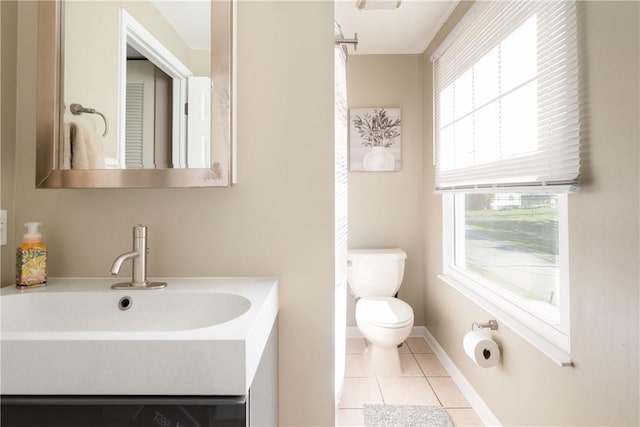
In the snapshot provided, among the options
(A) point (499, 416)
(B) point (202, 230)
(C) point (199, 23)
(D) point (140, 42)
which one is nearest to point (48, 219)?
(B) point (202, 230)

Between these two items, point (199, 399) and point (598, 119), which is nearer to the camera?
point (199, 399)

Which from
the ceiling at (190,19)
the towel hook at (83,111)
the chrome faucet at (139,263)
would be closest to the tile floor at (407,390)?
the chrome faucet at (139,263)

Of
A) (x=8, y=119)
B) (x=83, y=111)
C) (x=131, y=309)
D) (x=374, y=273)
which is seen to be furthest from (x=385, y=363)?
(x=8, y=119)

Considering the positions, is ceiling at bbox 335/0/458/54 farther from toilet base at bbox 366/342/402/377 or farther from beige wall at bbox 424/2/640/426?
toilet base at bbox 366/342/402/377

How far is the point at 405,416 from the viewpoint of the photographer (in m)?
1.98

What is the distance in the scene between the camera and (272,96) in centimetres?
123

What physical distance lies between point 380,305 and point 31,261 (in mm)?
1943

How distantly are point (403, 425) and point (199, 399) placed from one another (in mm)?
1584

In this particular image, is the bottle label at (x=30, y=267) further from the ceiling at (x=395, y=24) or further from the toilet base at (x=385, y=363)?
the ceiling at (x=395, y=24)

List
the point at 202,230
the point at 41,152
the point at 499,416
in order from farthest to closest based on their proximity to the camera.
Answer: the point at 499,416 → the point at 202,230 → the point at 41,152

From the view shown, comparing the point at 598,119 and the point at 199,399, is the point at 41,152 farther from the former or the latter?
the point at 598,119

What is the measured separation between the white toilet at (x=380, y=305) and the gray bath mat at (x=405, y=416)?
391 mm

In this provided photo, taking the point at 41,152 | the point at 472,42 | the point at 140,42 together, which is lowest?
the point at 41,152

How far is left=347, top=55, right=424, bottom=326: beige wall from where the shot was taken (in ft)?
10.3
